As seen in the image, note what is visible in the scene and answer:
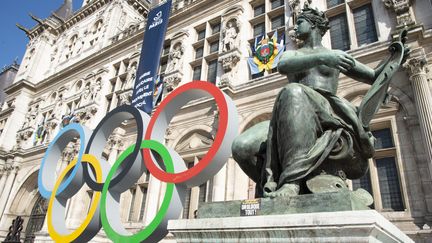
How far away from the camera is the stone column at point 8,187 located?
73.0 feet

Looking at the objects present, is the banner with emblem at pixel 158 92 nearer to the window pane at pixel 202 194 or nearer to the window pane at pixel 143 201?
the window pane at pixel 143 201

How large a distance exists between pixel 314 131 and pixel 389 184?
780 cm

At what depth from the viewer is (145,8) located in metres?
29.3

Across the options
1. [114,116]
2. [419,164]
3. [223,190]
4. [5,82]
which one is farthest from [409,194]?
[5,82]

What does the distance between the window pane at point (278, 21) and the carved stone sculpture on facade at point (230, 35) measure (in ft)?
5.86

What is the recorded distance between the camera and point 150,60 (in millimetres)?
15578

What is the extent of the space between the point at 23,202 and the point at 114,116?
654 inches


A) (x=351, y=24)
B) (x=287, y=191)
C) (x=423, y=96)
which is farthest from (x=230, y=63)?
(x=287, y=191)

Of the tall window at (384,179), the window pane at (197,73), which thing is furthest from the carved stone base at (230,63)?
the tall window at (384,179)

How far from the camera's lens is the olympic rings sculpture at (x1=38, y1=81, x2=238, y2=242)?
299 inches

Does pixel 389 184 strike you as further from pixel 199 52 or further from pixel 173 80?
pixel 199 52

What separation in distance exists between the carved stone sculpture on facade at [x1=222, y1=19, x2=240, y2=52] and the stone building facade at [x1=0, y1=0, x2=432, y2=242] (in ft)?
0.18

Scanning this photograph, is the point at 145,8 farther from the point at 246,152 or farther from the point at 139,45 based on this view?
the point at 246,152

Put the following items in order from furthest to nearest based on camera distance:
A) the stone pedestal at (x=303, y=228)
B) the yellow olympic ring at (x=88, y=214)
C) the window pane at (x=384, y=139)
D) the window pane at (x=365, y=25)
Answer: the window pane at (x=365, y=25) < the yellow olympic ring at (x=88, y=214) < the window pane at (x=384, y=139) < the stone pedestal at (x=303, y=228)
